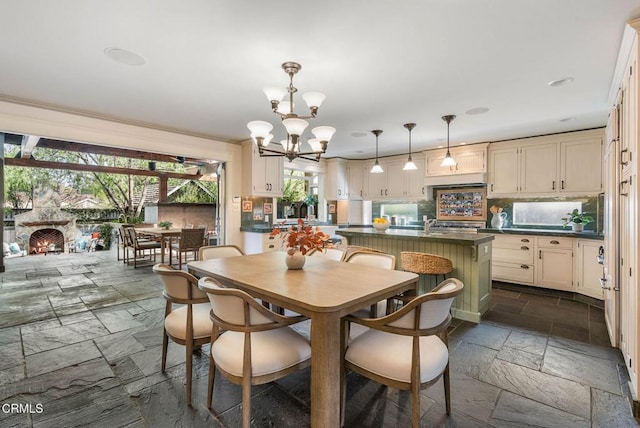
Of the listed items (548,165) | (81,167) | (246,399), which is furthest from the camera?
(81,167)

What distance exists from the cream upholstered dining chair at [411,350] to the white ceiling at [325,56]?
5.56ft

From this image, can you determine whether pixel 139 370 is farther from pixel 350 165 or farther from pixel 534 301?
pixel 350 165

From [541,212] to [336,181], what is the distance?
3.85 meters

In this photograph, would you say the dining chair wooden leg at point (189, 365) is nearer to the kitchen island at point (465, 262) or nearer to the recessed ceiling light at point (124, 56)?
the recessed ceiling light at point (124, 56)

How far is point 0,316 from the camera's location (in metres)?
3.20

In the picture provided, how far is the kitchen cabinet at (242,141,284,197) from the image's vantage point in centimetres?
505

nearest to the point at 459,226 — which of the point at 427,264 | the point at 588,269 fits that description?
the point at 588,269

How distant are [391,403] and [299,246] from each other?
1.18m

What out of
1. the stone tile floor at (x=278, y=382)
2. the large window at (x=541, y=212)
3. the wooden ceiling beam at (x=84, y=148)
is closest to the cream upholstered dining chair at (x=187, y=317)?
the stone tile floor at (x=278, y=382)

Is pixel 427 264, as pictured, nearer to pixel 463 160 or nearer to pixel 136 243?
pixel 463 160

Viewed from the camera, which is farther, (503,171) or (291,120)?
(503,171)

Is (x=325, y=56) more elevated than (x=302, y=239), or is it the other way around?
(x=325, y=56)

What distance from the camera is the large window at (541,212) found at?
471 cm

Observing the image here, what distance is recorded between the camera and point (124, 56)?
2.28 meters
